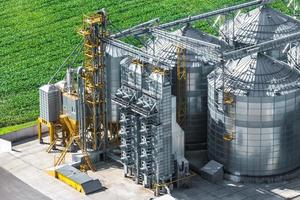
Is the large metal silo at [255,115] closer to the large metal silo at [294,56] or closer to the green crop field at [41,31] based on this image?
the large metal silo at [294,56]

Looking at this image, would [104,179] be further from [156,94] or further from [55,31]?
[55,31]

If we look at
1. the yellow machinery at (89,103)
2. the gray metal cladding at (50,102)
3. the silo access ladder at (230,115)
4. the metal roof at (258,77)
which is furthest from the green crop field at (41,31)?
the metal roof at (258,77)

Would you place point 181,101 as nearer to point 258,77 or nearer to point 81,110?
point 258,77

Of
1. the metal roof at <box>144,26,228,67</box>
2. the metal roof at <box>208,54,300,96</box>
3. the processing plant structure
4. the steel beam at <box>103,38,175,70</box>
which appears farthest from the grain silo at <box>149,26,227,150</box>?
the metal roof at <box>208,54,300,96</box>

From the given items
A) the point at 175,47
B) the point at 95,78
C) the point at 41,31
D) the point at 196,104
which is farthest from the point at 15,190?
the point at 41,31

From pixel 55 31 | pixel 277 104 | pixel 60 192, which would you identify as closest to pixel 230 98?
pixel 277 104

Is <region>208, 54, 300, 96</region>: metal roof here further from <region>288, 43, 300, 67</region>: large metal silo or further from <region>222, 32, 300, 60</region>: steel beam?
<region>288, 43, 300, 67</region>: large metal silo
